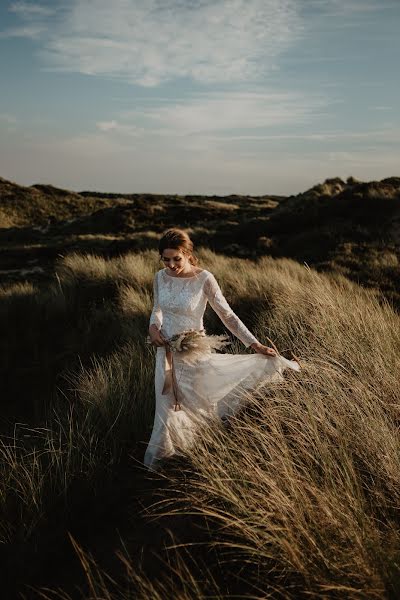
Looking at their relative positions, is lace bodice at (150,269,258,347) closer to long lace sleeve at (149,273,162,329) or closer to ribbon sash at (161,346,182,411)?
long lace sleeve at (149,273,162,329)

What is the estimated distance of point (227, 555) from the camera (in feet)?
7.97

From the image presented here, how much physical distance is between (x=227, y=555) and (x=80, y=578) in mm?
825

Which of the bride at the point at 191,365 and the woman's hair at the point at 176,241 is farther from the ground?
the woman's hair at the point at 176,241

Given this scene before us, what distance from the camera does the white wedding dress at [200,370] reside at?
12.0 ft

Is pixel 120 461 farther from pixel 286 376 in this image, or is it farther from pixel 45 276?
A: pixel 45 276

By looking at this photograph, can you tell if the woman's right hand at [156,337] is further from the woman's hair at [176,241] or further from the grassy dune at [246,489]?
the grassy dune at [246,489]

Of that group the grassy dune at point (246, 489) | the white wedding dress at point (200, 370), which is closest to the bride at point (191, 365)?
the white wedding dress at point (200, 370)

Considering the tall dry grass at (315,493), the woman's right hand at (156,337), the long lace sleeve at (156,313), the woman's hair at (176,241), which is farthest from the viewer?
the long lace sleeve at (156,313)

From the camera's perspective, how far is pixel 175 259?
3.69 m

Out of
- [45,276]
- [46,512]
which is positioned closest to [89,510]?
[46,512]

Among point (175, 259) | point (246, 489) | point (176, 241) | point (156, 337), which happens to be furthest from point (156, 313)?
point (246, 489)

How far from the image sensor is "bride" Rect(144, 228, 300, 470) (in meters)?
3.64

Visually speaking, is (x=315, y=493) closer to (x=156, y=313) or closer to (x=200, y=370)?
(x=200, y=370)

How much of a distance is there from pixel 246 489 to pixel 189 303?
5.22 feet
